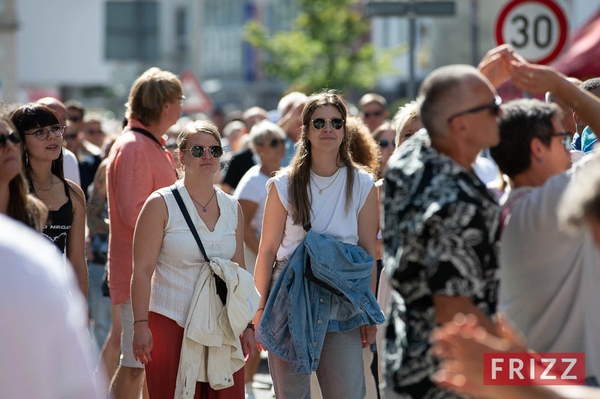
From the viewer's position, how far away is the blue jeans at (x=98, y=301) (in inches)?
354

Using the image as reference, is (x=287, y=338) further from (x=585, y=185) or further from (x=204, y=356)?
(x=585, y=185)

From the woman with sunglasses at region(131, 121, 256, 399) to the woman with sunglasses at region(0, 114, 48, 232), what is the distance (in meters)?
1.80

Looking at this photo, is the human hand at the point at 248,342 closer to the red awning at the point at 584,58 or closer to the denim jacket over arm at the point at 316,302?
the denim jacket over arm at the point at 316,302

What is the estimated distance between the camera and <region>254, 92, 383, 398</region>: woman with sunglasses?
557 centimetres

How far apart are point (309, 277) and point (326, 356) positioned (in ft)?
1.46

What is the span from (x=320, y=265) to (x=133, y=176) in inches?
56.8

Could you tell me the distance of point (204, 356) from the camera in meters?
5.61

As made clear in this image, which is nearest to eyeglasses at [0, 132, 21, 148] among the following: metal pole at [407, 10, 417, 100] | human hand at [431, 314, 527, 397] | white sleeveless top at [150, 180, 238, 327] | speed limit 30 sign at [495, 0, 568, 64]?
human hand at [431, 314, 527, 397]

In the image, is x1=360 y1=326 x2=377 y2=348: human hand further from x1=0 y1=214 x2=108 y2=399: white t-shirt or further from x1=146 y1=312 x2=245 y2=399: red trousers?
x1=0 y1=214 x2=108 y2=399: white t-shirt

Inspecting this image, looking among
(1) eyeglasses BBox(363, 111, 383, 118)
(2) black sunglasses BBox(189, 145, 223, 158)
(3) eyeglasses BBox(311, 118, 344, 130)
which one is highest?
(3) eyeglasses BBox(311, 118, 344, 130)

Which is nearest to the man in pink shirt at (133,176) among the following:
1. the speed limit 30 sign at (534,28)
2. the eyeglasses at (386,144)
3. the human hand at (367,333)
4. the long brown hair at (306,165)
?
the long brown hair at (306,165)

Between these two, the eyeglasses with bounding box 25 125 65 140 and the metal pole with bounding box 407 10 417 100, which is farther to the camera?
the metal pole with bounding box 407 10 417 100

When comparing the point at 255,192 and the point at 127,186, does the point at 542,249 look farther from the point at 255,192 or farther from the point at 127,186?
the point at 255,192

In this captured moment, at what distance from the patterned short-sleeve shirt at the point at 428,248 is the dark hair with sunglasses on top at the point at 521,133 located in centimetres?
27
